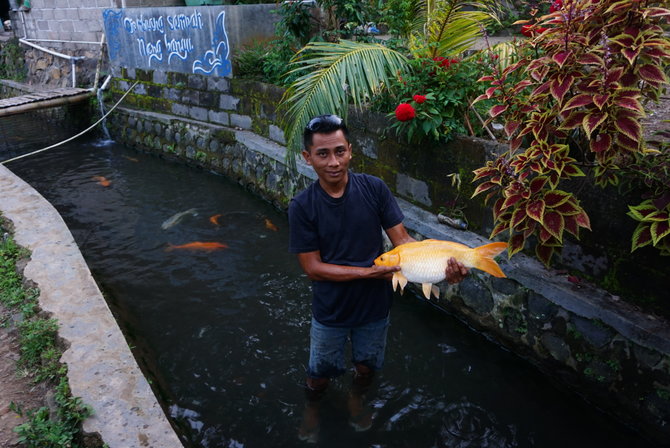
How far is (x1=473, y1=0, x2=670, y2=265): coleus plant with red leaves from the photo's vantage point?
9.91ft

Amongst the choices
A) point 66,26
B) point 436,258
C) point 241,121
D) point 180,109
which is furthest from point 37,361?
point 66,26

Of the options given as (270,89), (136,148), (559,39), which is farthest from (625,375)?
(136,148)

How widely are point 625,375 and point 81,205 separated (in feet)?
24.5

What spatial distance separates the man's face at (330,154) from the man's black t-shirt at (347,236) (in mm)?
129

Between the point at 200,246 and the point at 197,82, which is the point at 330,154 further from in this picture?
the point at 197,82

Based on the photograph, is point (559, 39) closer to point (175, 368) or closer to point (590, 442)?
point (590, 442)

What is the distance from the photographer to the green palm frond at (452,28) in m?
4.98

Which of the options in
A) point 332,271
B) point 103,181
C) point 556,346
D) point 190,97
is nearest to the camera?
point 332,271

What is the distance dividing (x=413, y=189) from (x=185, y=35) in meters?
6.28

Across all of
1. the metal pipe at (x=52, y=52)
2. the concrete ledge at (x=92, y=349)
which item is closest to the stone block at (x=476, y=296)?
the concrete ledge at (x=92, y=349)

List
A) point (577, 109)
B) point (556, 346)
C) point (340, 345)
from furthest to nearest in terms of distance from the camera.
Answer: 1. point (556, 346)
2. point (577, 109)
3. point (340, 345)

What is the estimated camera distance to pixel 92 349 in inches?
129

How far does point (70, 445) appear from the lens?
102 inches

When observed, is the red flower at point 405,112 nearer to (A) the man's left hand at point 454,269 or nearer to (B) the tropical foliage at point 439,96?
(B) the tropical foliage at point 439,96
